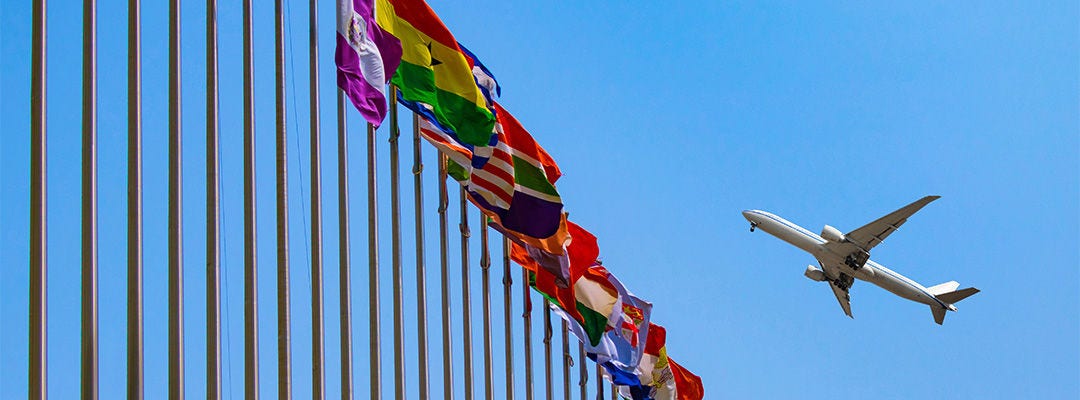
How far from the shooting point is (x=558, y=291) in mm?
30969

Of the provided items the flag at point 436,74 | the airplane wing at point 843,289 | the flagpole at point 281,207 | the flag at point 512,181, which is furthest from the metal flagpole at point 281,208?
the airplane wing at point 843,289

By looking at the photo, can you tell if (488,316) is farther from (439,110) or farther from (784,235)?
(784,235)

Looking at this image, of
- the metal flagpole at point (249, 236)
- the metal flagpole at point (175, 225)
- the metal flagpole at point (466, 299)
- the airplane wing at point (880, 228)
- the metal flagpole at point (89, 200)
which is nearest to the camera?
the metal flagpole at point (89, 200)

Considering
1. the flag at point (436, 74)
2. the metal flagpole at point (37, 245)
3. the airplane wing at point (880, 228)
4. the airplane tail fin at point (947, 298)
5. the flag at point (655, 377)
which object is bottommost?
the metal flagpole at point (37, 245)

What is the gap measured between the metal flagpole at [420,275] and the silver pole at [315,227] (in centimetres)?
398

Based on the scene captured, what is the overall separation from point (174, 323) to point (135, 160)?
1.92 meters

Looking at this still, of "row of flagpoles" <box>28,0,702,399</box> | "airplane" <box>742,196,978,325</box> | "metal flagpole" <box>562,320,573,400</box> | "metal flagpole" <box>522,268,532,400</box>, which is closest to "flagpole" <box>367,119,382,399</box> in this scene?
"row of flagpoles" <box>28,0,702,399</box>

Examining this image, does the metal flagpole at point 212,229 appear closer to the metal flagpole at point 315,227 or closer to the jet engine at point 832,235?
the metal flagpole at point 315,227

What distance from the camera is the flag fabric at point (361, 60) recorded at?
68.9ft

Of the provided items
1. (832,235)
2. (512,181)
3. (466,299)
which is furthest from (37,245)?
(832,235)

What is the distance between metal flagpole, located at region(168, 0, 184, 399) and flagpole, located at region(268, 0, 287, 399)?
1.90m

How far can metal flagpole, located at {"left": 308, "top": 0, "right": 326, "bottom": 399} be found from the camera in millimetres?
20656

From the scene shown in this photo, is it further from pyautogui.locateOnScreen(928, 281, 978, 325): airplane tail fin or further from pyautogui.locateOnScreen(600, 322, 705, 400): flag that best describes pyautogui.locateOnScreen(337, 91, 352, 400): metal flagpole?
pyautogui.locateOnScreen(928, 281, 978, 325): airplane tail fin

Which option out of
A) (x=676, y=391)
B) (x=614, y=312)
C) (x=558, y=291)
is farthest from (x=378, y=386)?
(x=676, y=391)
